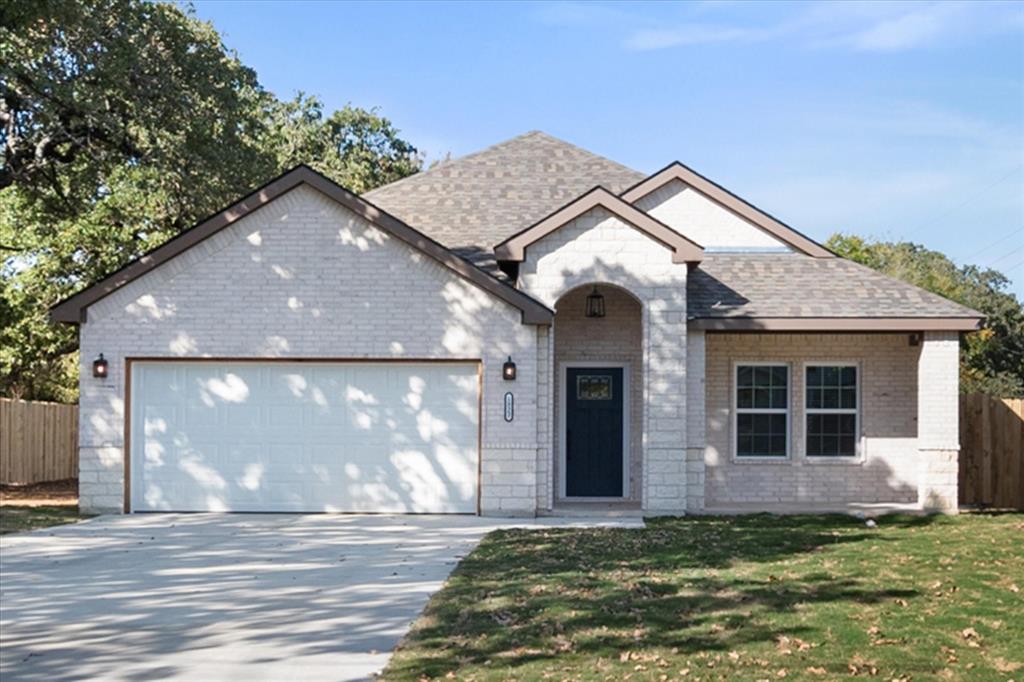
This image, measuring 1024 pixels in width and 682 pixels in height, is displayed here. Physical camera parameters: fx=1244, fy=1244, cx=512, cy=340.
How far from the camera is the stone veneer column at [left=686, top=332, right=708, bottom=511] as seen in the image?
1902cm

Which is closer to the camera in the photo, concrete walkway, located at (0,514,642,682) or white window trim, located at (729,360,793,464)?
concrete walkway, located at (0,514,642,682)

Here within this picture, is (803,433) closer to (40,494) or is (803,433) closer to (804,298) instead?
(804,298)

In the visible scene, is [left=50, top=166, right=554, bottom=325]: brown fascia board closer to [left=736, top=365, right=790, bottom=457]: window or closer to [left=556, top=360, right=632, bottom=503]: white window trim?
[left=556, top=360, right=632, bottom=503]: white window trim

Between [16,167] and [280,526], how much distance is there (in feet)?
32.4

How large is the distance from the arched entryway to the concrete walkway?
9.96 feet

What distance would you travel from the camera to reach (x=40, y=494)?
24.5 metres

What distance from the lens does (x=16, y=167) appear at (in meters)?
22.6

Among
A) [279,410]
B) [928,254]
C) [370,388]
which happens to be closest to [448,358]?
[370,388]

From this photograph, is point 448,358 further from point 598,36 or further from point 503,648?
point 503,648

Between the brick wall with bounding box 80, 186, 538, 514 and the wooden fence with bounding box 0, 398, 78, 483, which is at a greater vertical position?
the brick wall with bounding box 80, 186, 538, 514

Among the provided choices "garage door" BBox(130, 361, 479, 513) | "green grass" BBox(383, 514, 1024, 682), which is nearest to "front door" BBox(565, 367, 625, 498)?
"garage door" BBox(130, 361, 479, 513)

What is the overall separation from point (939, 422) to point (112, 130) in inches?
577

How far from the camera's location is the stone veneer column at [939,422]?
1936cm

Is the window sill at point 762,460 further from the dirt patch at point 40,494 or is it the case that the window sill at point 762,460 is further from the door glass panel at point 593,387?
the dirt patch at point 40,494
